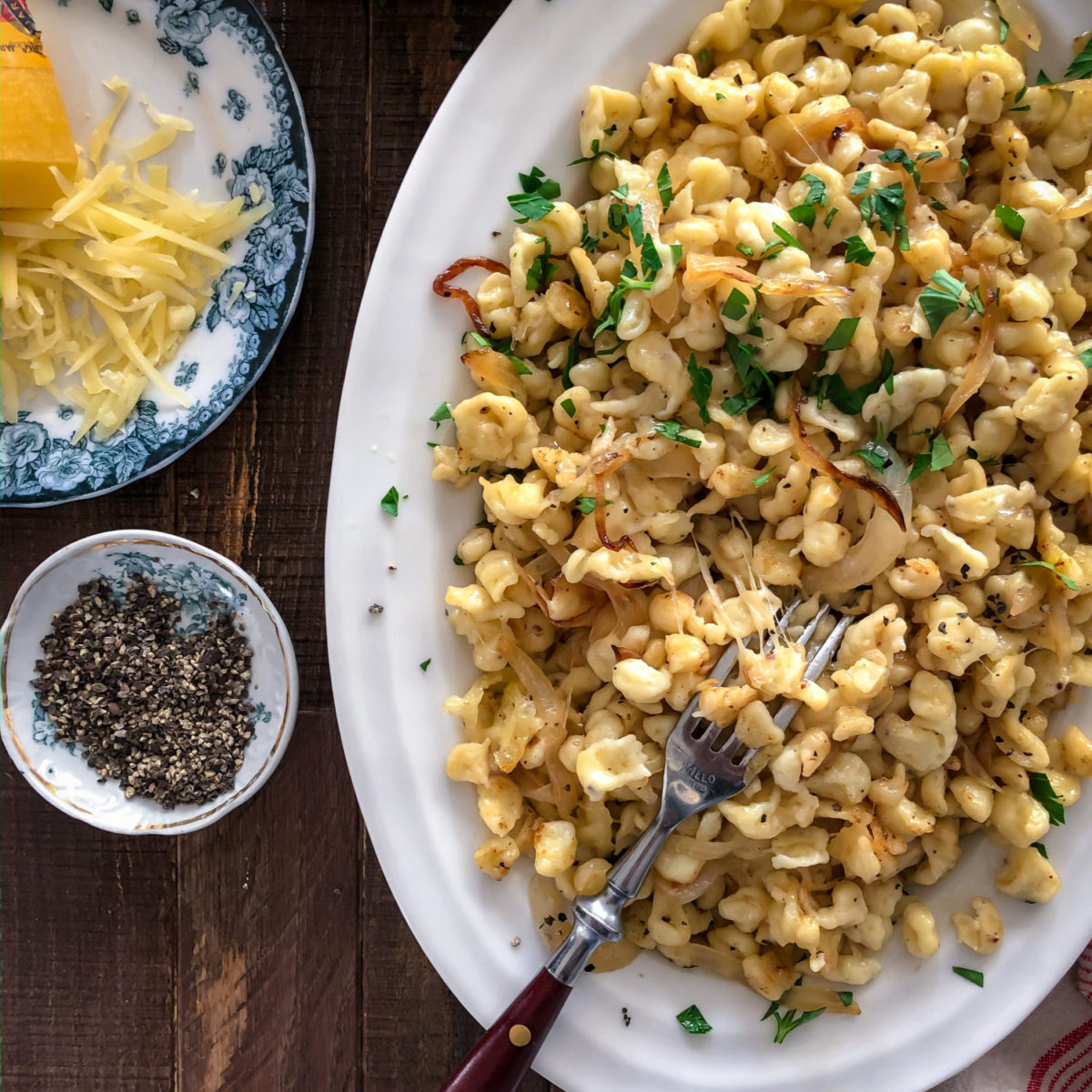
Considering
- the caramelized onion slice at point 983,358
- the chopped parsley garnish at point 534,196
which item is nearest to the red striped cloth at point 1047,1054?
the caramelized onion slice at point 983,358

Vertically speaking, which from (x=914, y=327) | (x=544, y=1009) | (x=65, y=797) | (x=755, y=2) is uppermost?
(x=755, y=2)

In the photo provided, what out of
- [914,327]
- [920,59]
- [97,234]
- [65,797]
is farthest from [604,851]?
[97,234]

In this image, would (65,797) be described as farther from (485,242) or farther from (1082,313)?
(1082,313)

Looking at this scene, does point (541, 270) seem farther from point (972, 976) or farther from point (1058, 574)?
point (972, 976)

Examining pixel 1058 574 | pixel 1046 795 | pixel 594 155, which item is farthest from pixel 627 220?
pixel 1046 795

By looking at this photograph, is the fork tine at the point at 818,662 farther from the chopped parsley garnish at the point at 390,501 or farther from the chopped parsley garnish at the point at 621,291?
the chopped parsley garnish at the point at 390,501

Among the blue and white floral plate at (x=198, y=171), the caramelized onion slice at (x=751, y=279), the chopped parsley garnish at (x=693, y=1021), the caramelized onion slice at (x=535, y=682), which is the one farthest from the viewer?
the blue and white floral plate at (x=198, y=171)
